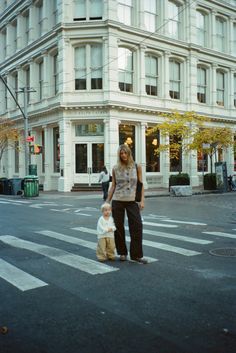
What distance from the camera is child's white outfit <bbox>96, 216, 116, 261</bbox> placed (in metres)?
6.55

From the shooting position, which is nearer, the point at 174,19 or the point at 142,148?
the point at 142,148

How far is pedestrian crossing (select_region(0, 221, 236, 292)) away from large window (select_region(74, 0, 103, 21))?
2067 cm

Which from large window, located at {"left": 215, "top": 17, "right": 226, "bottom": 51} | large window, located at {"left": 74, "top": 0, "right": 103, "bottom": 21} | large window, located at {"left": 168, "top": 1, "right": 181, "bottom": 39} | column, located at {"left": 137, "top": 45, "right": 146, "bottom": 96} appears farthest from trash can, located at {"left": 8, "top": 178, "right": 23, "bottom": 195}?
large window, located at {"left": 215, "top": 17, "right": 226, "bottom": 51}

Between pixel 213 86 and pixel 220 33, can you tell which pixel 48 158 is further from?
pixel 220 33

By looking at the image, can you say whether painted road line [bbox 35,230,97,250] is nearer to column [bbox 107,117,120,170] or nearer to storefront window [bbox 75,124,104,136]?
column [bbox 107,117,120,170]

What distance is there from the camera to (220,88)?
3569 cm

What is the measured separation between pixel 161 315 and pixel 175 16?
3115 centimetres

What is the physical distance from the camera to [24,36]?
109 ft

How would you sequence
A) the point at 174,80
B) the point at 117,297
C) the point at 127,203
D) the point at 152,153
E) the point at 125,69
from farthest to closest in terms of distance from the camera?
1. the point at 174,80
2. the point at 152,153
3. the point at 125,69
4. the point at 127,203
5. the point at 117,297

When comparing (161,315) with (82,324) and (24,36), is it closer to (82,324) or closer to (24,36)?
(82,324)

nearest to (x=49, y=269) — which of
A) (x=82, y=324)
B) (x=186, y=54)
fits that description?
(x=82, y=324)

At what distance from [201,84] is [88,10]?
1177 centimetres

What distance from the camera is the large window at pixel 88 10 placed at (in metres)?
27.2

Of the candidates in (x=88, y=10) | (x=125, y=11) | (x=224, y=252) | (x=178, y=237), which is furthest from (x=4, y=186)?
(x=224, y=252)
